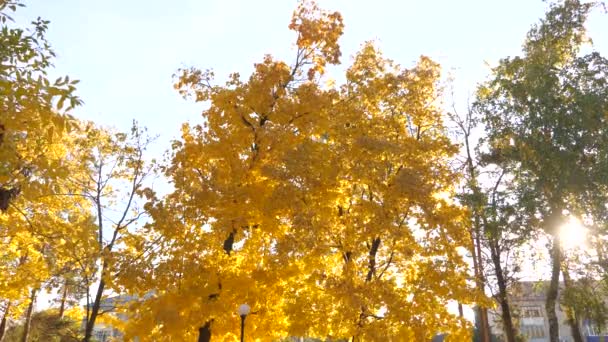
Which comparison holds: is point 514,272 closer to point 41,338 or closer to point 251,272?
point 251,272

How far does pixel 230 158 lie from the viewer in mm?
11430

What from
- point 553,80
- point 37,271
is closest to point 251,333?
point 37,271

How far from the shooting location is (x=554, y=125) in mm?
15977

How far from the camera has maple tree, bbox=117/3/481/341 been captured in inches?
397

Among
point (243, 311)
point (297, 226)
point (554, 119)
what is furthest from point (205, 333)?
point (554, 119)

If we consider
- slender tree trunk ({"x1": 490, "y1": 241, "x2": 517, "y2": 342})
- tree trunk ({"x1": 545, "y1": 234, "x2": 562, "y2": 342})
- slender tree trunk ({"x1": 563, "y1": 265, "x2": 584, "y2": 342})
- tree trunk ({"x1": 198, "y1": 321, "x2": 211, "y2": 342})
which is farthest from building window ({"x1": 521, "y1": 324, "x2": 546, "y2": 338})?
tree trunk ({"x1": 198, "y1": 321, "x2": 211, "y2": 342})

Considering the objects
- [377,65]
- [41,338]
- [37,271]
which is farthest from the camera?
[41,338]

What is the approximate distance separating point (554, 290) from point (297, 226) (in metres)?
12.5

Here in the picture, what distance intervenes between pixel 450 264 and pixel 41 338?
74.5ft

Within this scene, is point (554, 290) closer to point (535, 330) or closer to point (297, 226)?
point (297, 226)

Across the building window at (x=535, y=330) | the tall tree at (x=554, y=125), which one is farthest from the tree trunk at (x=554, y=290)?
the building window at (x=535, y=330)

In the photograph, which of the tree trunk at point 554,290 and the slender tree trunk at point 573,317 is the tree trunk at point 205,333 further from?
the slender tree trunk at point 573,317

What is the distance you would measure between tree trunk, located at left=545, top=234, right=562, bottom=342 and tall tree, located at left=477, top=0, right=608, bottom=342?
3cm

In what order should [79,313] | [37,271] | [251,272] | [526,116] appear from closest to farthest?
1. [251,272]
2. [37,271]
3. [79,313]
4. [526,116]
